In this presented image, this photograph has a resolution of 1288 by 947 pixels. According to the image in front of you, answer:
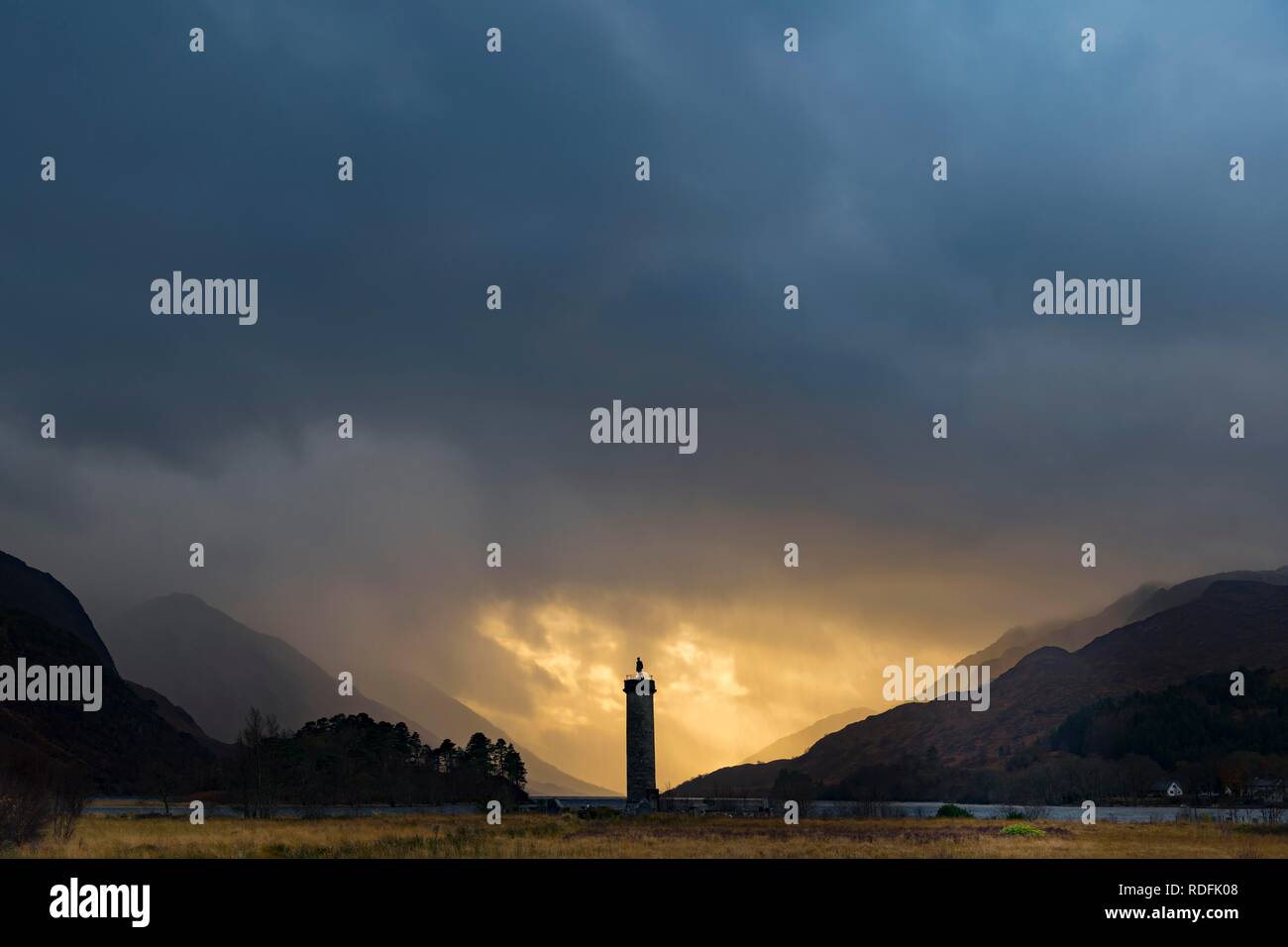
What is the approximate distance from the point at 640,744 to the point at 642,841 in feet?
137

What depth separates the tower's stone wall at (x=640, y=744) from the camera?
9544 centimetres

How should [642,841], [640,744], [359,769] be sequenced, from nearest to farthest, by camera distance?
[642,841] < [640,744] < [359,769]

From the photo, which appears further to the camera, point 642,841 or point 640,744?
point 640,744

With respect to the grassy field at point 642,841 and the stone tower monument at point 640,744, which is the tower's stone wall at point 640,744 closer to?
the stone tower monument at point 640,744

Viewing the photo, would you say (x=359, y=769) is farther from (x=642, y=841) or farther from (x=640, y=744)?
(x=642, y=841)

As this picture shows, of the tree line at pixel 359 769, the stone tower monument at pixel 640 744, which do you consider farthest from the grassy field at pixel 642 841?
the tree line at pixel 359 769

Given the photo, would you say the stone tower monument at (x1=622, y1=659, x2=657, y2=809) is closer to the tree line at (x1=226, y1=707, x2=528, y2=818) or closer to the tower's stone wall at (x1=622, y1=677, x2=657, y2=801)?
the tower's stone wall at (x1=622, y1=677, x2=657, y2=801)

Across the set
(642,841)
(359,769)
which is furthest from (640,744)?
(359,769)

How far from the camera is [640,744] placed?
315 ft

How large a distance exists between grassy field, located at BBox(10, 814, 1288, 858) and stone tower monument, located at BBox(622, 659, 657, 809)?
19202 millimetres

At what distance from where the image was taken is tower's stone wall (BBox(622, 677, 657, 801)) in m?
95.4
